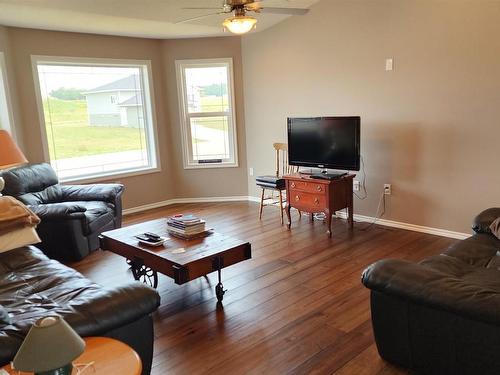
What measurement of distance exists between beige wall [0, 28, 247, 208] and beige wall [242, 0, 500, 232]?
1201mm

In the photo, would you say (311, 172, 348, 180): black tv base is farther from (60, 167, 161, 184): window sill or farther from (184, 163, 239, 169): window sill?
(60, 167, 161, 184): window sill

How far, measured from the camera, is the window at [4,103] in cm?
456

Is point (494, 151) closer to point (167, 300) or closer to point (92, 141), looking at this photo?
point (167, 300)

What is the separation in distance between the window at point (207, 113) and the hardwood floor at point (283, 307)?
6.00 feet

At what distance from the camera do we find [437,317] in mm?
1897

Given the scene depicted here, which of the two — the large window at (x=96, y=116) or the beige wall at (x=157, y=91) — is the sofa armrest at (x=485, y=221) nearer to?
the beige wall at (x=157, y=91)

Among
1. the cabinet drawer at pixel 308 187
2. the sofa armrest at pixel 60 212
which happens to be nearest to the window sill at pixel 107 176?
the sofa armrest at pixel 60 212

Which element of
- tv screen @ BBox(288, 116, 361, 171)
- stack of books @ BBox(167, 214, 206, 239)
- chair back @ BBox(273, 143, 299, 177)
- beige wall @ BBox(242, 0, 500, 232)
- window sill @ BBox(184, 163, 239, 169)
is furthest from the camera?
window sill @ BBox(184, 163, 239, 169)

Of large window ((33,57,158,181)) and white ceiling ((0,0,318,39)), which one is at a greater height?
white ceiling ((0,0,318,39))

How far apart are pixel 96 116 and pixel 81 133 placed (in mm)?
314

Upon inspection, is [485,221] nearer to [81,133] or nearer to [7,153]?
[7,153]

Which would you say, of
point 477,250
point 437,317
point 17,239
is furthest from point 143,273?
point 477,250

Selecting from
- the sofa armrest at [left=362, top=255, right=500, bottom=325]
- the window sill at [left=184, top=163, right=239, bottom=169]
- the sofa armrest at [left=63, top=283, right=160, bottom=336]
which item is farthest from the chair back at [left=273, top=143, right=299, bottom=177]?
the sofa armrest at [left=63, top=283, right=160, bottom=336]

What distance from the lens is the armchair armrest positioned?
4.53 m
